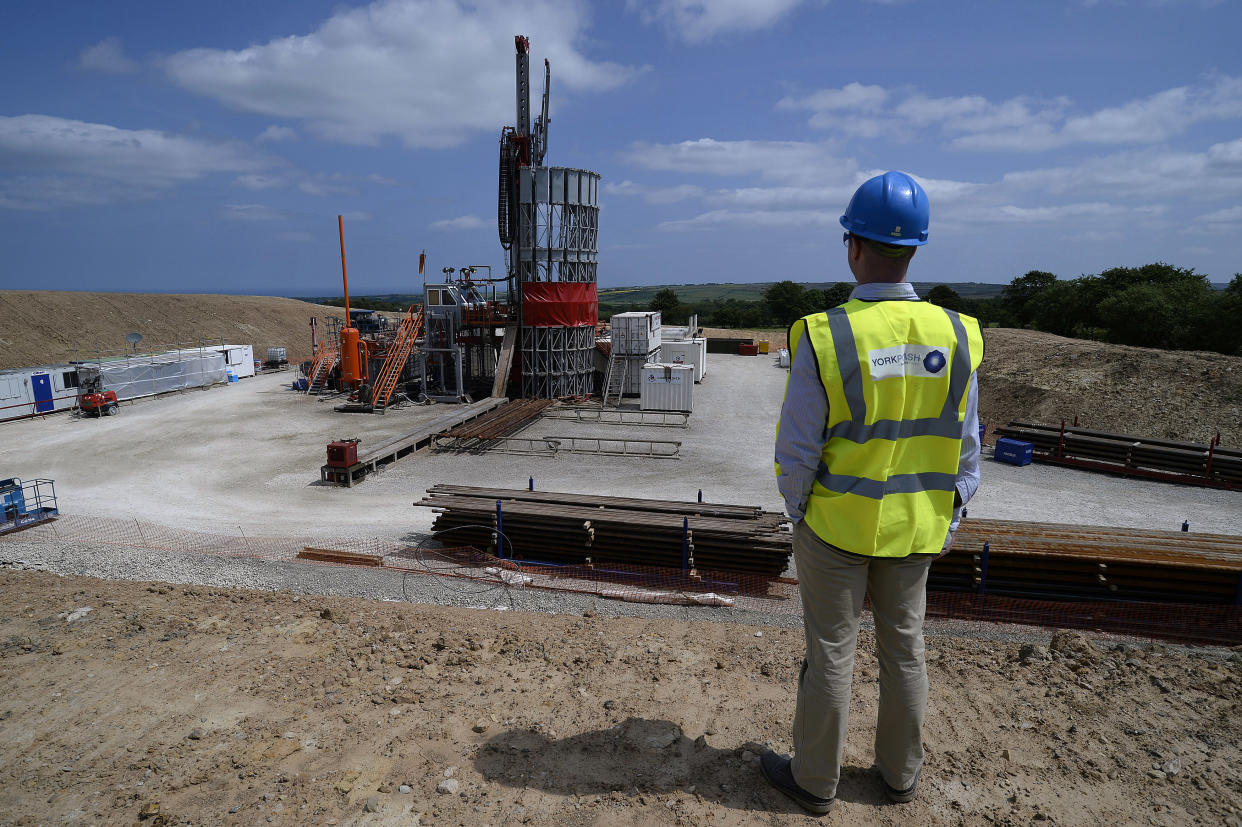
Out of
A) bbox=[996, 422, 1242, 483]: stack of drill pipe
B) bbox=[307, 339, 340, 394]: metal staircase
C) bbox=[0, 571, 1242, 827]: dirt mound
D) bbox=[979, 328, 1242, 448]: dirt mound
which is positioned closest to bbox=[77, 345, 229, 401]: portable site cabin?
bbox=[307, 339, 340, 394]: metal staircase

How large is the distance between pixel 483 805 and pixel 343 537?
925 centimetres

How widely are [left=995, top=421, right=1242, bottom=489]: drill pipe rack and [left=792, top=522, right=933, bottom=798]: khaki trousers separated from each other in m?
18.2

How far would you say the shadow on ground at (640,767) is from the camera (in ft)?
12.7

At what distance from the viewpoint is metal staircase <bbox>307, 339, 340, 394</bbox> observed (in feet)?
98.2

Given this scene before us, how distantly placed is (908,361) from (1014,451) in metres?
18.0

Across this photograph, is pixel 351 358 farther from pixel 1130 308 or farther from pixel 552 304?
pixel 1130 308

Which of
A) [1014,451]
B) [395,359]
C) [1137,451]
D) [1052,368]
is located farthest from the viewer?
[395,359]

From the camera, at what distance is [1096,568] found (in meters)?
8.54

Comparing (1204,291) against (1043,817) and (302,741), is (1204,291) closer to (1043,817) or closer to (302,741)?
(1043,817)

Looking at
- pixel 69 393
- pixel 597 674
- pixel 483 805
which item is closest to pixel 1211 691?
pixel 597 674

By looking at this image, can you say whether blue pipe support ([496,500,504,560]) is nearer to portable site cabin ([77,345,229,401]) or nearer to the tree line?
the tree line

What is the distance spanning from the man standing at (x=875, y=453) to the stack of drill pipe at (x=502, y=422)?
1750 centimetres

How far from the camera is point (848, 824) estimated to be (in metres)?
3.56

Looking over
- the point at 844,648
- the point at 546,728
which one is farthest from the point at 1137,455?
the point at 546,728
